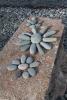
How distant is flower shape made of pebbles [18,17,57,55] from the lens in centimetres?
210

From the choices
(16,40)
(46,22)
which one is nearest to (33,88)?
(16,40)

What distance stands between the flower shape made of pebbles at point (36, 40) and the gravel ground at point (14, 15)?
135 centimetres

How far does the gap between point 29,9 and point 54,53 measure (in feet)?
7.13

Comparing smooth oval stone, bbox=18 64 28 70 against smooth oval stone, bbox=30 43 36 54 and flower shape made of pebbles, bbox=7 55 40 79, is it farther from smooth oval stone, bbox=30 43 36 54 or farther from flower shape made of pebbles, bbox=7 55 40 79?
smooth oval stone, bbox=30 43 36 54

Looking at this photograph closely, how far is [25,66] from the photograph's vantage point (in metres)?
1.93

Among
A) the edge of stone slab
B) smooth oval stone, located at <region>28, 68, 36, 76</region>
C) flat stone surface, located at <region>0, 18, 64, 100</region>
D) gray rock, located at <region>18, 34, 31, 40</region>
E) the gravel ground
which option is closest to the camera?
flat stone surface, located at <region>0, 18, 64, 100</region>

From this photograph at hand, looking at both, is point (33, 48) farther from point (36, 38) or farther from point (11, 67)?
point (11, 67)

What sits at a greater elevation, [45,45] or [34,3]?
[34,3]

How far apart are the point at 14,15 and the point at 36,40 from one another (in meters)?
1.94

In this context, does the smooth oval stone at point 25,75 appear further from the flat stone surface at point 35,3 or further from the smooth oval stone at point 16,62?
the flat stone surface at point 35,3

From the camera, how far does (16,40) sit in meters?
2.29

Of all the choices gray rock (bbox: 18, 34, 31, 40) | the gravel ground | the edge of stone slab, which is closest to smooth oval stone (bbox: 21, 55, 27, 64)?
gray rock (bbox: 18, 34, 31, 40)

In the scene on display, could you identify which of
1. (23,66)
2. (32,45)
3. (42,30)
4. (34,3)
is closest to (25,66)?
(23,66)

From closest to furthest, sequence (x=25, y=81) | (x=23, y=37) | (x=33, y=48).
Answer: (x=25, y=81)
(x=33, y=48)
(x=23, y=37)
